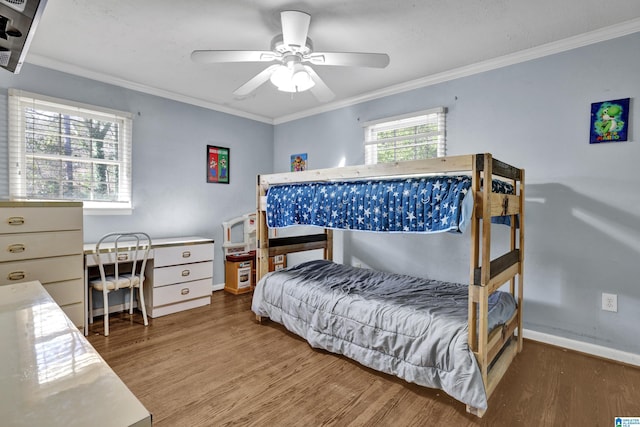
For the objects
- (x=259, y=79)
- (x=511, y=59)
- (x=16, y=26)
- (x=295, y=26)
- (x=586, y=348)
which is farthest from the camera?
(x=511, y=59)

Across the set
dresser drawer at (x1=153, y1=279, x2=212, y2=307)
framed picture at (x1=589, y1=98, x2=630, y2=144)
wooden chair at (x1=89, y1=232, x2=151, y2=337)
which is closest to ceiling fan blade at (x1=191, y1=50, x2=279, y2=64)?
wooden chair at (x1=89, y1=232, x2=151, y2=337)

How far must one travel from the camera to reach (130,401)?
0.58 metres

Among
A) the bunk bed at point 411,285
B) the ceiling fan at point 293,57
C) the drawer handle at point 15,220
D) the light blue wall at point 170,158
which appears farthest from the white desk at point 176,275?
the ceiling fan at point 293,57

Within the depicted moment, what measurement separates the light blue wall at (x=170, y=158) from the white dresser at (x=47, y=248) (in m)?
0.73

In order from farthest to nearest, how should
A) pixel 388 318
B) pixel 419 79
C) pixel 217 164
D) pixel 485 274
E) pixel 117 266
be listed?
pixel 217 164, pixel 419 79, pixel 117 266, pixel 388 318, pixel 485 274

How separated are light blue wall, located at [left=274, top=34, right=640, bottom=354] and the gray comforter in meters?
0.56

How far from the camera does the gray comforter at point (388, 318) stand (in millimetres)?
1933

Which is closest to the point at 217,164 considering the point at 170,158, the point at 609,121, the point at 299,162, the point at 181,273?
the point at 170,158

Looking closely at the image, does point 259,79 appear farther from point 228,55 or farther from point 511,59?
point 511,59

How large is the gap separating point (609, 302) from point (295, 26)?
304 centimetres

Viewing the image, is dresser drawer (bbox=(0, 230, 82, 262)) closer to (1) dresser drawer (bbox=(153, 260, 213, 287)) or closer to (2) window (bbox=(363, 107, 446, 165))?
(1) dresser drawer (bbox=(153, 260, 213, 287))

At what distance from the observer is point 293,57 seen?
2.27 metres

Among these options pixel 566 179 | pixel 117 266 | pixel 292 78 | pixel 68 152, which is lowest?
pixel 117 266

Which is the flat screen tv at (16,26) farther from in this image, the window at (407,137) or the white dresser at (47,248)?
the window at (407,137)
